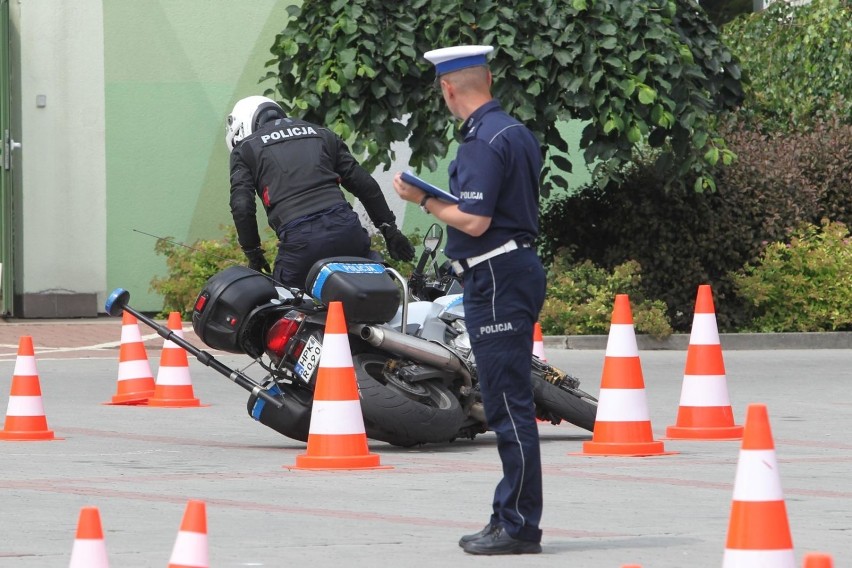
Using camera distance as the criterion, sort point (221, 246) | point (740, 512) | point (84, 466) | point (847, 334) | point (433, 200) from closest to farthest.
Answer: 1. point (740, 512)
2. point (433, 200)
3. point (84, 466)
4. point (847, 334)
5. point (221, 246)

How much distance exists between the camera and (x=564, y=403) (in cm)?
957

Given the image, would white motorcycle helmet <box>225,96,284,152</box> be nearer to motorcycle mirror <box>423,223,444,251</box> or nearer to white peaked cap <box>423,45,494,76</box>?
motorcycle mirror <box>423,223,444,251</box>

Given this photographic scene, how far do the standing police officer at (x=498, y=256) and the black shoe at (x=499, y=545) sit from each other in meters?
0.03

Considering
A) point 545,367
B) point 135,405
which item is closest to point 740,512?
point 545,367

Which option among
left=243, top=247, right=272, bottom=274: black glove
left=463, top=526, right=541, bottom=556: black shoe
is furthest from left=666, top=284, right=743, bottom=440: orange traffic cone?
left=463, top=526, right=541, bottom=556: black shoe

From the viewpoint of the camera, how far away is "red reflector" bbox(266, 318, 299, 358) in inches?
366

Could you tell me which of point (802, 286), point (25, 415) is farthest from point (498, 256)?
point (802, 286)

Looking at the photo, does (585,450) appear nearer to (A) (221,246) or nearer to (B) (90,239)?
(A) (221,246)

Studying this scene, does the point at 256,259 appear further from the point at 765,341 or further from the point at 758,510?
the point at 765,341

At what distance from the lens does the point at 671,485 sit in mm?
7895

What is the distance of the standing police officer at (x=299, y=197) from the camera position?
9.64 meters

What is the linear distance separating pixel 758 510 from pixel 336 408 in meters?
3.63

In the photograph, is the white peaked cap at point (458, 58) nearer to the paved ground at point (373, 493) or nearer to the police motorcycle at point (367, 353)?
the paved ground at point (373, 493)

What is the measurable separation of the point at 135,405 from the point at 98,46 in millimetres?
8062
